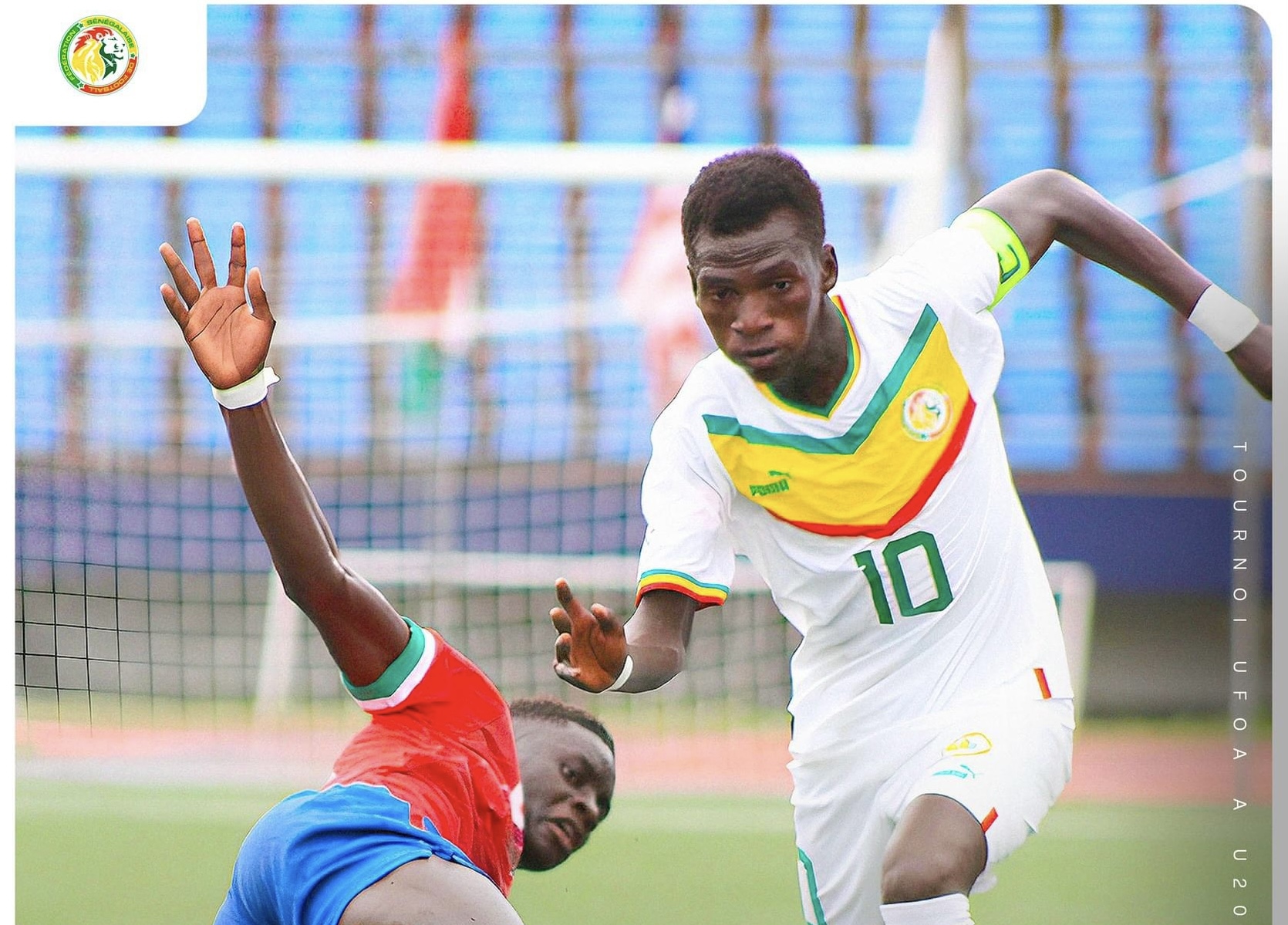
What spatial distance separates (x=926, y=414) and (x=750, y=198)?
0.45 metres

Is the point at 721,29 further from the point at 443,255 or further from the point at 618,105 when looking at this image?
the point at 443,255

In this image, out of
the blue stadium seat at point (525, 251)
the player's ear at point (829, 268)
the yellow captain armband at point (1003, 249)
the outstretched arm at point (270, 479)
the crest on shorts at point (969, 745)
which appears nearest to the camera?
the outstretched arm at point (270, 479)

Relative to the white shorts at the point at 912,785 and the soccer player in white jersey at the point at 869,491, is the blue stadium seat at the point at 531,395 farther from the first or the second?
the white shorts at the point at 912,785

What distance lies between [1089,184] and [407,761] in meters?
1.50

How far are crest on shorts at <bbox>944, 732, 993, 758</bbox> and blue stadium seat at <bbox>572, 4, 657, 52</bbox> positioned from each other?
1.25 metres

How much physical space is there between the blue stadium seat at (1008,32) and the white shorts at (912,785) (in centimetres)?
109

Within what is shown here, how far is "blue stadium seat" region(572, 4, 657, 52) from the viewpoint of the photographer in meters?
2.29

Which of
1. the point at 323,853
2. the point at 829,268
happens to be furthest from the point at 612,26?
the point at 323,853

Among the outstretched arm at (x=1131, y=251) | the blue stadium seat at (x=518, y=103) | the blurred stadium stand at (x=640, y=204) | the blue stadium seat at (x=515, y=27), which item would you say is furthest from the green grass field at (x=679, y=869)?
the blue stadium seat at (x=515, y=27)

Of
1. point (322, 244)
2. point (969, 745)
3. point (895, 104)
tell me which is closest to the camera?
point (969, 745)

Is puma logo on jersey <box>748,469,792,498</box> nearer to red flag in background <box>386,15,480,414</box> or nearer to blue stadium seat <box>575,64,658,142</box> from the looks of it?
blue stadium seat <box>575,64,658,142</box>

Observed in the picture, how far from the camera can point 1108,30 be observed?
7.47ft

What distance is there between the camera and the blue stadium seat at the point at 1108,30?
226 centimetres

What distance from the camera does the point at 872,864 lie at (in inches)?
83.5
